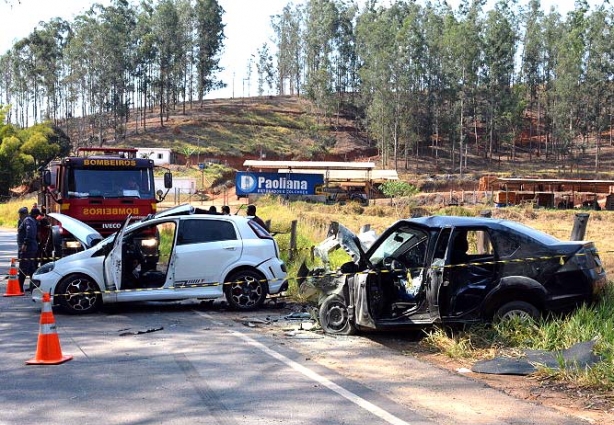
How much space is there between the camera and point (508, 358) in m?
8.45

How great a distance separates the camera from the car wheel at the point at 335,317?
10.2 metres

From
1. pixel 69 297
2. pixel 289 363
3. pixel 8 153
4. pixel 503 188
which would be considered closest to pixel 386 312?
pixel 289 363

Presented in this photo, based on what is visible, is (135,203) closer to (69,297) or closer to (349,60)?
(69,297)

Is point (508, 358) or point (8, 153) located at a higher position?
point (8, 153)

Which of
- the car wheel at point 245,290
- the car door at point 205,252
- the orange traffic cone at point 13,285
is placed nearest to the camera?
the car door at point 205,252

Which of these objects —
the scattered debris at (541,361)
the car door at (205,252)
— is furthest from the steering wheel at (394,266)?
the car door at (205,252)

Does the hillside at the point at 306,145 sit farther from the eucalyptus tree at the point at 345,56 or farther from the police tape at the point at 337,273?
the police tape at the point at 337,273

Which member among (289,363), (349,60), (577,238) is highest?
(349,60)

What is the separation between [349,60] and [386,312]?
299 feet

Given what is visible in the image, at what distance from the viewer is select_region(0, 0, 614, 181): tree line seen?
8000 centimetres

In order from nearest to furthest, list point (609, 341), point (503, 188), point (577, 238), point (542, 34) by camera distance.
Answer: point (609, 341), point (577, 238), point (503, 188), point (542, 34)

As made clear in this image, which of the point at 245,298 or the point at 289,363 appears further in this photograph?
the point at 245,298

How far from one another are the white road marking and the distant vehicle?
2.35 meters

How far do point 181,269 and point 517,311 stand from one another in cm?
557
